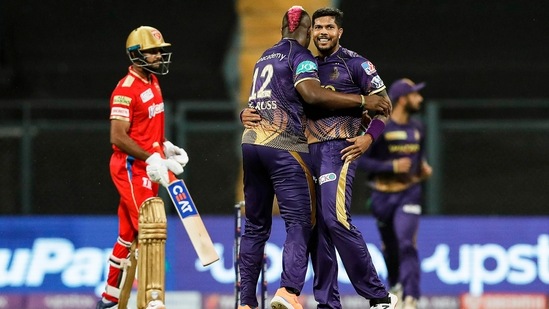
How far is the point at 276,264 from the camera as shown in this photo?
1309 centimetres

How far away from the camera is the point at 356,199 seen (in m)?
15.2

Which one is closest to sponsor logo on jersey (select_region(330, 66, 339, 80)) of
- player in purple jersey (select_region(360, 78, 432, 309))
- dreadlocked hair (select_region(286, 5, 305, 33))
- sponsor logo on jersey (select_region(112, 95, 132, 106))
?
dreadlocked hair (select_region(286, 5, 305, 33))

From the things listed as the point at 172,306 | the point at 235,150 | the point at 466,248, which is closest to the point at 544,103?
the point at 466,248

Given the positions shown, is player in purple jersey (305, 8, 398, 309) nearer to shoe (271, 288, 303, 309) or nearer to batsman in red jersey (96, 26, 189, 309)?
shoe (271, 288, 303, 309)

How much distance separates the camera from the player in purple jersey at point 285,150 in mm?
8531

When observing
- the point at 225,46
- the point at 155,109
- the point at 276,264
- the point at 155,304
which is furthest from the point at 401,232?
the point at 225,46

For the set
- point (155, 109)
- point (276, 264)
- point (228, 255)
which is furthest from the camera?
point (228, 255)

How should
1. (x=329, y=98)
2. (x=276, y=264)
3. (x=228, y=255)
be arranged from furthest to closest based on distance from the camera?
(x=228, y=255), (x=276, y=264), (x=329, y=98)

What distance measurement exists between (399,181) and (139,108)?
3.37 m

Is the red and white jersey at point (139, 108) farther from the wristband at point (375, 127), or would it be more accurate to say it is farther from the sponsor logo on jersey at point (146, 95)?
the wristband at point (375, 127)

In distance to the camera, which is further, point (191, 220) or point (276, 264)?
point (276, 264)

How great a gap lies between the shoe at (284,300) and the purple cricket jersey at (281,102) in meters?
0.98

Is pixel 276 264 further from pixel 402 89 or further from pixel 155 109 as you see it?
pixel 155 109

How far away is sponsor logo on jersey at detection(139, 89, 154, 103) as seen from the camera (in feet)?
31.5
